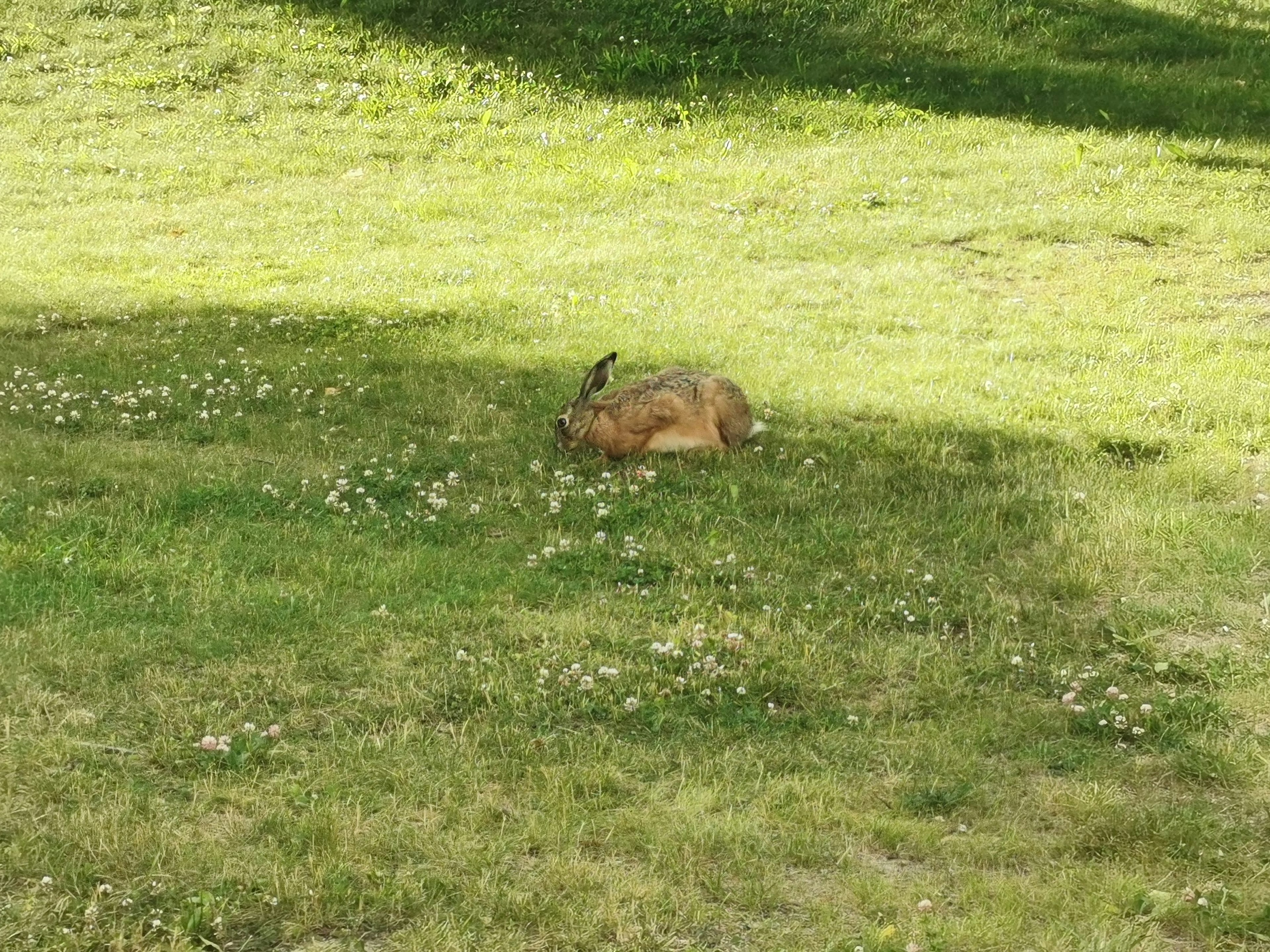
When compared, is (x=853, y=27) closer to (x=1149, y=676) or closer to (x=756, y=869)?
(x=1149, y=676)

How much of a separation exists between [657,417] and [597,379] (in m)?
0.55

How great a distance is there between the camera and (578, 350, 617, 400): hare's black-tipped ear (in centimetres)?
930

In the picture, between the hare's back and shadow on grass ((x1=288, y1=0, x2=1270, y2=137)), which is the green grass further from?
the hare's back

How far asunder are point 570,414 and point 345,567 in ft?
7.91

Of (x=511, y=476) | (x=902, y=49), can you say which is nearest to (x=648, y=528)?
(x=511, y=476)

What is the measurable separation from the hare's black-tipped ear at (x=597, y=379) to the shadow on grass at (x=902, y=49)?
1006cm

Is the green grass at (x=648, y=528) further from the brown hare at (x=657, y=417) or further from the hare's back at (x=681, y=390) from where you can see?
the hare's back at (x=681, y=390)

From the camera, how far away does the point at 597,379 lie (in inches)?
373

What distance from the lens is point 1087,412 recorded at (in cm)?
1010

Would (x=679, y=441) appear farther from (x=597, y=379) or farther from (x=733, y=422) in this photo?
(x=597, y=379)

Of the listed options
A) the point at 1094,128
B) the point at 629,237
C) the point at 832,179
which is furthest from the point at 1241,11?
the point at 629,237

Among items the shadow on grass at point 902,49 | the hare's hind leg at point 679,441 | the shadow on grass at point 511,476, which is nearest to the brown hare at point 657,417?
the hare's hind leg at point 679,441

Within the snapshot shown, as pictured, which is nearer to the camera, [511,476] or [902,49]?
[511,476]

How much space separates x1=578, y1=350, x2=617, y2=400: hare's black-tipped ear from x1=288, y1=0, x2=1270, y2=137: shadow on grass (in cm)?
1006
